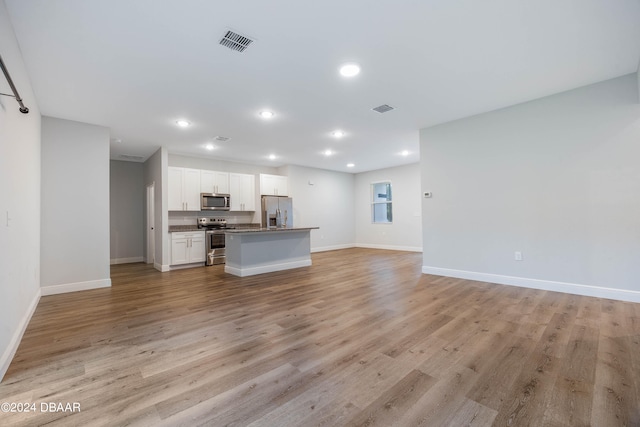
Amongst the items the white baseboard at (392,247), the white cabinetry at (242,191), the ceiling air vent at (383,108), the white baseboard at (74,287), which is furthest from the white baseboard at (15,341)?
the white baseboard at (392,247)

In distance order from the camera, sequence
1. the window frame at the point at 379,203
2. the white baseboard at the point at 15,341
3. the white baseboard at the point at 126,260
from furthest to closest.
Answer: the window frame at the point at 379,203 < the white baseboard at the point at 126,260 < the white baseboard at the point at 15,341

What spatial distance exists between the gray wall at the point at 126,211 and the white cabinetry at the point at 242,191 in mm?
2446

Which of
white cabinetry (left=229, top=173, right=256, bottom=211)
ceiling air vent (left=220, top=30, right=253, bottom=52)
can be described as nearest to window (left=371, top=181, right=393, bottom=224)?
white cabinetry (left=229, top=173, right=256, bottom=211)

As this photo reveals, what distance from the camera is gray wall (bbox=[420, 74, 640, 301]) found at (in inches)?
136

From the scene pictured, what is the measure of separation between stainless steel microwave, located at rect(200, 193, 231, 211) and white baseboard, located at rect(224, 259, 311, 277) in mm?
1876

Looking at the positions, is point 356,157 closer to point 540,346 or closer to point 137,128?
point 137,128

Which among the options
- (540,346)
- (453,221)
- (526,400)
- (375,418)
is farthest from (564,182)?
(375,418)

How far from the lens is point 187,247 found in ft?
21.2

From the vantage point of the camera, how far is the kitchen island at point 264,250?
211 inches

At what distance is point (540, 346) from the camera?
2.31m

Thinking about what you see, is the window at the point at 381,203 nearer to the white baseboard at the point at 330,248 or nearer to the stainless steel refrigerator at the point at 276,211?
the white baseboard at the point at 330,248

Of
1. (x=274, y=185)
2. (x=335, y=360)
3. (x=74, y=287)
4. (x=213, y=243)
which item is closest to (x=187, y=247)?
(x=213, y=243)

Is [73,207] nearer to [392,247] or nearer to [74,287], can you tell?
[74,287]

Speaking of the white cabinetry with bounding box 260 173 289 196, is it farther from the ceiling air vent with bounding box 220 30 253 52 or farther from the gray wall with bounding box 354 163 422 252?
the ceiling air vent with bounding box 220 30 253 52
